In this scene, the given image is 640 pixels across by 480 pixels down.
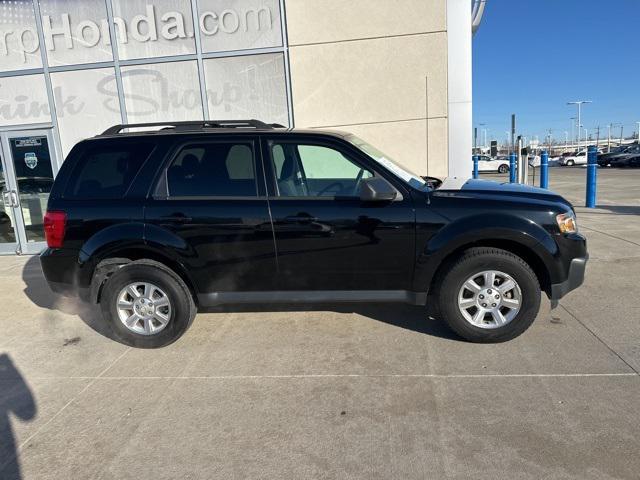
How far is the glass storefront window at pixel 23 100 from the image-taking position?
827 cm

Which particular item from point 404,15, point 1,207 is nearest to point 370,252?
point 404,15

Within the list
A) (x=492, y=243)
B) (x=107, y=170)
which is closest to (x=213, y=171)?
(x=107, y=170)

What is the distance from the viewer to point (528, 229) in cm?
363

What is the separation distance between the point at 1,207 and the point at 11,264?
1.52 meters

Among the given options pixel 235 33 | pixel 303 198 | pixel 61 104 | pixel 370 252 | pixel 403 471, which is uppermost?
pixel 235 33

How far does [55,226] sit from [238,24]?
546 centimetres

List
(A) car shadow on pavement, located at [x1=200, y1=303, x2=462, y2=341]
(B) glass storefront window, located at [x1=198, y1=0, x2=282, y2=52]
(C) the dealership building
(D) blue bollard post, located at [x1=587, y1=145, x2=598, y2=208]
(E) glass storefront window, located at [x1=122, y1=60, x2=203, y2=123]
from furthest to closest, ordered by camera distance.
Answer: (D) blue bollard post, located at [x1=587, y1=145, x2=598, y2=208] → (E) glass storefront window, located at [x1=122, y1=60, x2=203, y2=123] → (B) glass storefront window, located at [x1=198, y1=0, x2=282, y2=52] → (C) the dealership building → (A) car shadow on pavement, located at [x1=200, y1=303, x2=462, y2=341]

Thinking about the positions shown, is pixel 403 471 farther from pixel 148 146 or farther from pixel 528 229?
pixel 148 146

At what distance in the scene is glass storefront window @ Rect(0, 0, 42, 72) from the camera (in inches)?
317

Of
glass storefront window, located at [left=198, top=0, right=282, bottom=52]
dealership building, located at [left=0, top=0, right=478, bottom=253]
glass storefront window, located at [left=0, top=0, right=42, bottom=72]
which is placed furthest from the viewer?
glass storefront window, located at [left=0, top=0, right=42, bottom=72]

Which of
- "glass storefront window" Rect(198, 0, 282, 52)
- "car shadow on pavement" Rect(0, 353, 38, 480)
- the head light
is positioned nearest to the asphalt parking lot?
"car shadow on pavement" Rect(0, 353, 38, 480)

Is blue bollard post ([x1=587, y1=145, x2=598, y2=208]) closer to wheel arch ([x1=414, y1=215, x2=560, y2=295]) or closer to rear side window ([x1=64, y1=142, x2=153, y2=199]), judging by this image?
wheel arch ([x1=414, y1=215, x2=560, y2=295])

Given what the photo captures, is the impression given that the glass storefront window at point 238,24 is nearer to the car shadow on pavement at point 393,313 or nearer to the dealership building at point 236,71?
the dealership building at point 236,71

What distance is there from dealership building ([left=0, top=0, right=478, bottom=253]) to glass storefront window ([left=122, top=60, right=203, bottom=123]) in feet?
0.06
